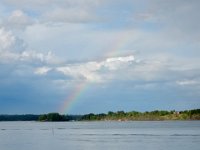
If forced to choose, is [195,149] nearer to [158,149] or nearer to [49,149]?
[158,149]

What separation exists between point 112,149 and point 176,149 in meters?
8.63

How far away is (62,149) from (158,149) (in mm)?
13416

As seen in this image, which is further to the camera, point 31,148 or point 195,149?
point 31,148

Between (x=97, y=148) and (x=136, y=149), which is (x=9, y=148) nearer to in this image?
(x=97, y=148)

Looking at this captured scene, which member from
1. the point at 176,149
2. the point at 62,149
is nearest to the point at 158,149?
the point at 176,149

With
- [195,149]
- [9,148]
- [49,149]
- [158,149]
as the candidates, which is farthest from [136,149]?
[9,148]

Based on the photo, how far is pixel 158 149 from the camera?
6738 cm

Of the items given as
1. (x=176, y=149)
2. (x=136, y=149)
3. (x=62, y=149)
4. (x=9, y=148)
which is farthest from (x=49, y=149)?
(x=176, y=149)

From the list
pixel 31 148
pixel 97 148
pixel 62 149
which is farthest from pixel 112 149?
pixel 31 148

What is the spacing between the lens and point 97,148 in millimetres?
70438

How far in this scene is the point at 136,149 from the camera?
68.7m

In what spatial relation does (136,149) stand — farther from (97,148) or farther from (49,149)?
(49,149)

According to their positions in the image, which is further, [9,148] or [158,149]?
[9,148]

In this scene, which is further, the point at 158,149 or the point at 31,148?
the point at 31,148
